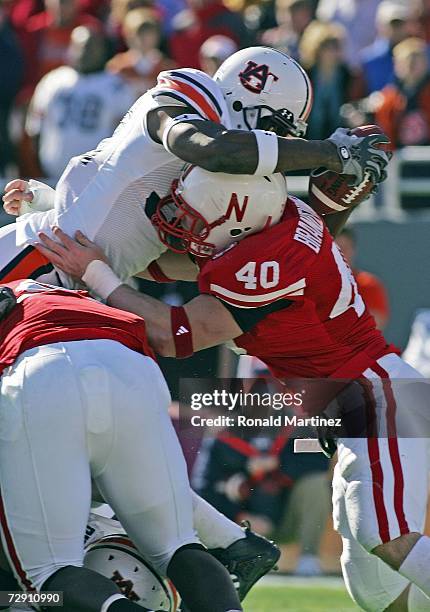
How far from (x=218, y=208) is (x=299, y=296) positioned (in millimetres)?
359

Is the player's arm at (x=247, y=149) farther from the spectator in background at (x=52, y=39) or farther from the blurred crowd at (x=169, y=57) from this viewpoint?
the spectator in background at (x=52, y=39)

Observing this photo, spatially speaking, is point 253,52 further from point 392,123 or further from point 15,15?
point 15,15

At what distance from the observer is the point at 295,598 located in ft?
18.1

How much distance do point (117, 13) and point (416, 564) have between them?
19.7 feet

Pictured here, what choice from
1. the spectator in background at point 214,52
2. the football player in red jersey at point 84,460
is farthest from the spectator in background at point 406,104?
the football player in red jersey at point 84,460

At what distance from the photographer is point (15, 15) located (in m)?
9.46

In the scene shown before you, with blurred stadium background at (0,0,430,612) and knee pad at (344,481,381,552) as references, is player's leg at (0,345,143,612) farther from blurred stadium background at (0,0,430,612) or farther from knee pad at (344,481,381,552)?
blurred stadium background at (0,0,430,612)

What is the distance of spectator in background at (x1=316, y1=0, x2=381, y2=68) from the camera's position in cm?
935

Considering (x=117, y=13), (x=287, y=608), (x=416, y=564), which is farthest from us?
(x=117, y=13)

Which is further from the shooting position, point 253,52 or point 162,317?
point 253,52

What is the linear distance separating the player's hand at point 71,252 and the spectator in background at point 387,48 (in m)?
4.84

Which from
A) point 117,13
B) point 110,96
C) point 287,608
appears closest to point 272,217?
point 287,608

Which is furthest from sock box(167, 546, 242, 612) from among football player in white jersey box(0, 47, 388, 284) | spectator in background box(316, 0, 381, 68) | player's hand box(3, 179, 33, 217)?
spectator in background box(316, 0, 381, 68)

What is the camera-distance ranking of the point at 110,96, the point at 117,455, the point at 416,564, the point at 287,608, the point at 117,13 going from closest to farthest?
the point at 117,455 → the point at 416,564 → the point at 287,608 → the point at 110,96 → the point at 117,13
